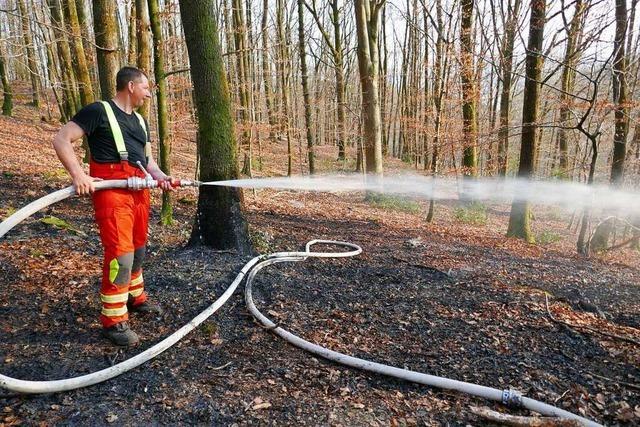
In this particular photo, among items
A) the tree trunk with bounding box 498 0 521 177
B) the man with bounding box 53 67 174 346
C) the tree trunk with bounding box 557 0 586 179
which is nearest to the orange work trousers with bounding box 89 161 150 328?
the man with bounding box 53 67 174 346

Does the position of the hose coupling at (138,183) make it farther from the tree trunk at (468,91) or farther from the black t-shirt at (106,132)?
the tree trunk at (468,91)

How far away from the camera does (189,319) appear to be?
12.1 feet

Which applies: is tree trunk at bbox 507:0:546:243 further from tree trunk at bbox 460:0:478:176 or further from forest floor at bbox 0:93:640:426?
forest floor at bbox 0:93:640:426

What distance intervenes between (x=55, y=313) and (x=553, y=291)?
18.9ft

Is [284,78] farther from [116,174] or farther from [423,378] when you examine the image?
[423,378]

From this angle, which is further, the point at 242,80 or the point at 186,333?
the point at 242,80

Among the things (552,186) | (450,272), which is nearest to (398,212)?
(552,186)

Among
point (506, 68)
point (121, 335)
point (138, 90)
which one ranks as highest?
point (506, 68)

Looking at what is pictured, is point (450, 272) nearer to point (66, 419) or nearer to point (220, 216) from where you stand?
point (220, 216)

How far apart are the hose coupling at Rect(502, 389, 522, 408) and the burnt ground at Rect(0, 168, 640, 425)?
57 millimetres

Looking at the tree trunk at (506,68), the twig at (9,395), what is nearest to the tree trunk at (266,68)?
the tree trunk at (506,68)

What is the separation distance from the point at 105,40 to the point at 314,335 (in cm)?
599

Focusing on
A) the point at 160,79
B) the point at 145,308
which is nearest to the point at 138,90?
the point at 145,308

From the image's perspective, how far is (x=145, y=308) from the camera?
374cm
